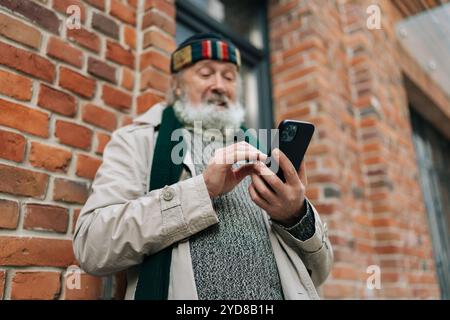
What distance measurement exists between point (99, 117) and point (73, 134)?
5.4 inches

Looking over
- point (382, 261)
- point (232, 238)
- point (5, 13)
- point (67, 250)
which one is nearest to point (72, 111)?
point (5, 13)

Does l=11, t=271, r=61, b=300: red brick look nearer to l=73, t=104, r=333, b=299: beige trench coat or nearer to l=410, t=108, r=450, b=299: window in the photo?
l=73, t=104, r=333, b=299: beige trench coat

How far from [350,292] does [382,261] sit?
0.43 metres

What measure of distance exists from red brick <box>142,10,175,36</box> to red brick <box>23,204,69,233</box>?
87cm

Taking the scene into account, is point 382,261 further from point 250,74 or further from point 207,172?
point 207,172

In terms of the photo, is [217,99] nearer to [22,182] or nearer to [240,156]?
[240,156]

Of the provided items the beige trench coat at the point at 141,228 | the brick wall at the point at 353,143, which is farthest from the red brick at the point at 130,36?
the brick wall at the point at 353,143

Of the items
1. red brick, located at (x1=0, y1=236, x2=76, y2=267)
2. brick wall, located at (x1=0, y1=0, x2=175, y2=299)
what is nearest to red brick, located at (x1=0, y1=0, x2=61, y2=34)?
brick wall, located at (x1=0, y1=0, x2=175, y2=299)

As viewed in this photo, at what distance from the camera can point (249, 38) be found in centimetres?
263

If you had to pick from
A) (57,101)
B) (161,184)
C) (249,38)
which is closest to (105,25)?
(57,101)

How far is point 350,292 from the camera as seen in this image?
204 cm

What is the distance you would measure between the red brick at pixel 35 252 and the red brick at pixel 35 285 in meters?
0.03

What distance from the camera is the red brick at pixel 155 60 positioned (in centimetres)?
157

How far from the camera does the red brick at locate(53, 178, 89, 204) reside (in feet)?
3.98
